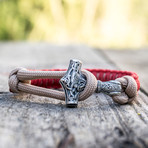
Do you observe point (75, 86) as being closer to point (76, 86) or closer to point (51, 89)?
point (76, 86)

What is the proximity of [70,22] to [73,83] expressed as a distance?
183 inches

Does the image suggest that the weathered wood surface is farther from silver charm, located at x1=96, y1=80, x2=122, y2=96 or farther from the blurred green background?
the blurred green background

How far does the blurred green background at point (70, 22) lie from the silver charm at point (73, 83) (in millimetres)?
4472

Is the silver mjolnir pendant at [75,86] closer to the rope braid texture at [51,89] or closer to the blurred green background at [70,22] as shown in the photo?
the rope braid texture at [51,89]

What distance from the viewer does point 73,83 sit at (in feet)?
3.18

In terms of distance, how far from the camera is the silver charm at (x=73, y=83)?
96 centimetres

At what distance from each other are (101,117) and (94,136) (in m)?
0.15

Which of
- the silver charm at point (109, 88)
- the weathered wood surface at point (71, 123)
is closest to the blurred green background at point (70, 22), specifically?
the weathered wood surface at point (71, 123)

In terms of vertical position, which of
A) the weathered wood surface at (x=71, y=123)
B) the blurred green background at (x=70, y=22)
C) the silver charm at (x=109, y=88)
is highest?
the silver charm at (x=109, y=88)

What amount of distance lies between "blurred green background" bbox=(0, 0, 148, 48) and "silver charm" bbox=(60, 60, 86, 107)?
447 cm

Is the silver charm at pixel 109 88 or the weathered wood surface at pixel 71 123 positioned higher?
the silver charm at pixel 109 88

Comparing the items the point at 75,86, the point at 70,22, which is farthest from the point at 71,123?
the point at 70,22

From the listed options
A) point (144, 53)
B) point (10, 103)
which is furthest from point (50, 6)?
point (10, 103)

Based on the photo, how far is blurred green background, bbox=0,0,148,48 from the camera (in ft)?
17.8
